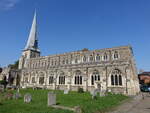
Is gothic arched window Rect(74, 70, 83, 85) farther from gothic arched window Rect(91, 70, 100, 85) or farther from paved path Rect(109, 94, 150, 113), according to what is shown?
paved path Rect(109, 94, 150, 113)

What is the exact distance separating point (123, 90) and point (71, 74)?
43.1 ft

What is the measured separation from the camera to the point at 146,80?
53.8 meters

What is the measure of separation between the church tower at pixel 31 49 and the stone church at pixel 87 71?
139 inches

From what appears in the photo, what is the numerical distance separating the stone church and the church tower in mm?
3520

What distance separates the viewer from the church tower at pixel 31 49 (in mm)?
50094

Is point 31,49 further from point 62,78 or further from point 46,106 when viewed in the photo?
point 46,106

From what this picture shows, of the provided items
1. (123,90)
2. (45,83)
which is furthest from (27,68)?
(123,90)

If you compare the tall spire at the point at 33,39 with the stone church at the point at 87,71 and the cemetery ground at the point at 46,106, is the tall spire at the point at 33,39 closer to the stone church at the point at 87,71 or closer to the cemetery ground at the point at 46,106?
the stone church at the point at 87,71

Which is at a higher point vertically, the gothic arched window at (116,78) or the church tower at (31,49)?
the church tower at (31,49)

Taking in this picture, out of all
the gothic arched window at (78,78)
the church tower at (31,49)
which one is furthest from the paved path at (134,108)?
the church tower at (31,49)

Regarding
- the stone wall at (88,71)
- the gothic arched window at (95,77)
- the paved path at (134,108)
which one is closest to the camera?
the paved path at (134,108)

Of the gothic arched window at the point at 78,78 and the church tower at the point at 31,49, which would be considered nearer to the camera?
the gothic arched window at the point at 78,78

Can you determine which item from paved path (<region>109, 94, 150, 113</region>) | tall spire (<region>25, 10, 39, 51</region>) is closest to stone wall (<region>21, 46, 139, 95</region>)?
tall spire (<region>25, 10, 39, 51</region>)

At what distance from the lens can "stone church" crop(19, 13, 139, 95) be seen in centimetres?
2688
